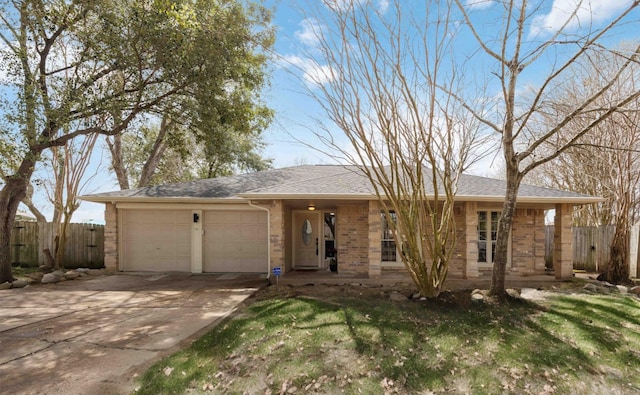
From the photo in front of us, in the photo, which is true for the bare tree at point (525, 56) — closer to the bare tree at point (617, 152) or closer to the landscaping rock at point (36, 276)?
the bare tree at point (617, 152)

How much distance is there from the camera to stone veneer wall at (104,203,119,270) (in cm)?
1001

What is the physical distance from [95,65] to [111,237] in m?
5.08

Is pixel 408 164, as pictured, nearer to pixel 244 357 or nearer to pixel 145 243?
pixel 244 357

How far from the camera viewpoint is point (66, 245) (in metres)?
11.5

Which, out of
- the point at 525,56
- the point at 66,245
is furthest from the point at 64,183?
the point at 525,56

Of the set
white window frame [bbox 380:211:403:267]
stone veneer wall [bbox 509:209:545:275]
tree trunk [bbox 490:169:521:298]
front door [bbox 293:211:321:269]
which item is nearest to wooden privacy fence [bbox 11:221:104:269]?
front door [bbox 293:211:321:269]

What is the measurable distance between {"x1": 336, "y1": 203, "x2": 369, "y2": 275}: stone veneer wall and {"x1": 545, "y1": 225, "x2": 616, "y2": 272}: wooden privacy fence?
7094 mm

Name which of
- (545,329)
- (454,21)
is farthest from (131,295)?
(454,21)

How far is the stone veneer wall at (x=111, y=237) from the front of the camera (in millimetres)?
10008

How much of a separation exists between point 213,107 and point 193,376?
7.62 m

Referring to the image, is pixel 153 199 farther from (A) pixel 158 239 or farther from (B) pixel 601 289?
(B) pixel 601 289

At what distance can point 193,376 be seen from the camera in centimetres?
356

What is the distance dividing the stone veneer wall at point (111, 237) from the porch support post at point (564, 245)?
13.2m

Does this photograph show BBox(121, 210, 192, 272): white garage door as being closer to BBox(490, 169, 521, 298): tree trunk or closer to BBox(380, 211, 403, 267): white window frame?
Result: BBox(380, 211, 403, 267): white window frame
